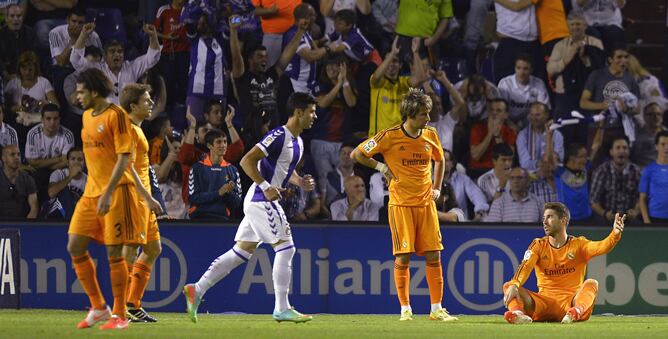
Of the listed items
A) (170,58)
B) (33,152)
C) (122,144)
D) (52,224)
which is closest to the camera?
(122,144)

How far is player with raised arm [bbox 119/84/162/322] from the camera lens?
36.6 feet

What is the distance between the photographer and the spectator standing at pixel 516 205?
1662 cm

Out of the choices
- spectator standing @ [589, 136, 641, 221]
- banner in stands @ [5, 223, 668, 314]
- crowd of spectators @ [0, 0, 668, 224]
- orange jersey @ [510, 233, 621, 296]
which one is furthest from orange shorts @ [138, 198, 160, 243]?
spectator standing @ [589, 136, 641, 221]

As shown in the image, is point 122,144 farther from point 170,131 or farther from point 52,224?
point 170,131

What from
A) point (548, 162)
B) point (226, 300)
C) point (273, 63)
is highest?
point (273, 63)

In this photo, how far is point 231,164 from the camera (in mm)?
16156

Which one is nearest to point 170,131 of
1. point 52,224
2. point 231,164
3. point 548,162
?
point 231,164

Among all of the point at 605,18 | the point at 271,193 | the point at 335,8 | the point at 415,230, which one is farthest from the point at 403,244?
the point at 605,18

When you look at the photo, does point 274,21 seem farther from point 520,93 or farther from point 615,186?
point 615,186

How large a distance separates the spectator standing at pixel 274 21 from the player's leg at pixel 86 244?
26.0 ft

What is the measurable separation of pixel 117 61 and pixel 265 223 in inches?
234

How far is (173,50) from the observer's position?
58.4 feet

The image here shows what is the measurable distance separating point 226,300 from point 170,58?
3.85 meters

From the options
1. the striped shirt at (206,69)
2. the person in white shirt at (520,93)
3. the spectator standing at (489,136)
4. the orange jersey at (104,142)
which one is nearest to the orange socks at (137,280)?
the orange jersey at (104,142)
